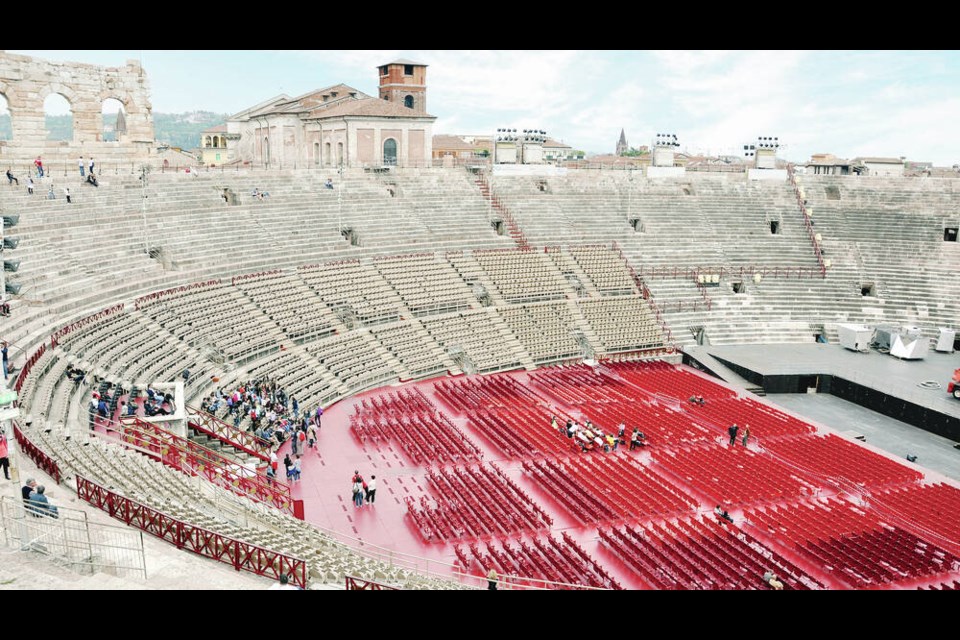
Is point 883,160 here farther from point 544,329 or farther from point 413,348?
point 413,348

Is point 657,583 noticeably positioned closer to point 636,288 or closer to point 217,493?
point 217,493

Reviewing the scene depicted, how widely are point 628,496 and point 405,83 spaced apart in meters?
54.2

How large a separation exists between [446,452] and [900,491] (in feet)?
42.9

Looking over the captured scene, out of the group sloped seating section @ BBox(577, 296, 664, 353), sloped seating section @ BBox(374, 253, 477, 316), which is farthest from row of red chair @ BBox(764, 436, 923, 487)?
sloped seating section @ BBox(374, 253, 477, 316)

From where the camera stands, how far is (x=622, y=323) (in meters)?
37.5

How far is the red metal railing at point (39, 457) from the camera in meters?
14.2

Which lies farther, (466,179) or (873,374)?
(466,179)

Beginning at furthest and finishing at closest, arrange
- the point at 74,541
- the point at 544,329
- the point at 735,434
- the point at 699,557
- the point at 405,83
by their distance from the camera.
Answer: the point at 405,83 < the point at 544,329 < the point at 735,434 < the point at 699,557 < the point at 74,541

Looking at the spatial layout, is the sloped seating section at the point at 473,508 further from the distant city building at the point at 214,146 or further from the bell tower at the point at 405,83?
the distant city building at the point at 214,146

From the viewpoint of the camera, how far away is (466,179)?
4634 cm

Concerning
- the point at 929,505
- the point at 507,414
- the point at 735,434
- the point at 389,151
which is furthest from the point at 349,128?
the point at 929,505

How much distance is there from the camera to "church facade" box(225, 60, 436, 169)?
50.5m
